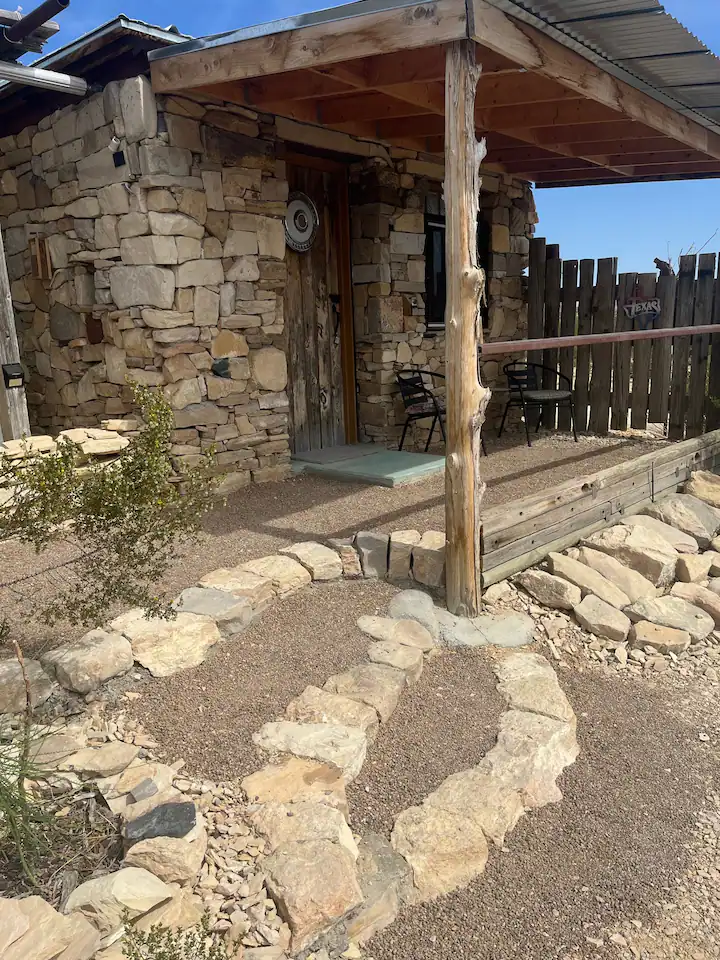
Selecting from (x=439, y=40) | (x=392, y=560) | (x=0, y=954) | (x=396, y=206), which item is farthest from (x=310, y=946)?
(x=396, y=206)

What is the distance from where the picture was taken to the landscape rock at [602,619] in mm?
3945

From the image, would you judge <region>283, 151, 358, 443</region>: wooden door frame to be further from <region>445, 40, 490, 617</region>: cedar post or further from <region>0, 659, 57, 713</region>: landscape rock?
<region>0, 659, 57, 713</region>: landscape rock

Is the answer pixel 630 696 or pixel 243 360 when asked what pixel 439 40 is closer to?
pixel 243 360

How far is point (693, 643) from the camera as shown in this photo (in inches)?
159

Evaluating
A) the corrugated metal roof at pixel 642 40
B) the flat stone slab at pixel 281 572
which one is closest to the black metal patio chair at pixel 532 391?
the corrugated metal roof at pixel 642 40

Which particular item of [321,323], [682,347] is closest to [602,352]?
[682,347]

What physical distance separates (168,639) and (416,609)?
125cm

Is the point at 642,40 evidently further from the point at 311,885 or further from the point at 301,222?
the point at 311,885

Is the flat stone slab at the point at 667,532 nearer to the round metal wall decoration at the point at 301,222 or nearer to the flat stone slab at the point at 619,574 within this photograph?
the flat stone slab at the point at 619,574

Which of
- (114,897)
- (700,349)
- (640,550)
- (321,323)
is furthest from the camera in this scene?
(700,349)

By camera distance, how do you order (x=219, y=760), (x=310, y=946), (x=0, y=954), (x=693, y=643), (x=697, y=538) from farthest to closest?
(x=697, y=538) → (x=693, y=643) → (x=219, y=760) → (x=310, y=946) → (x=0, y=954)

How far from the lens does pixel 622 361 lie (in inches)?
295

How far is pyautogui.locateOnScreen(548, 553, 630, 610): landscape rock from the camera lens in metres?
4.24

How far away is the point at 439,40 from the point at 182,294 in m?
2.28
